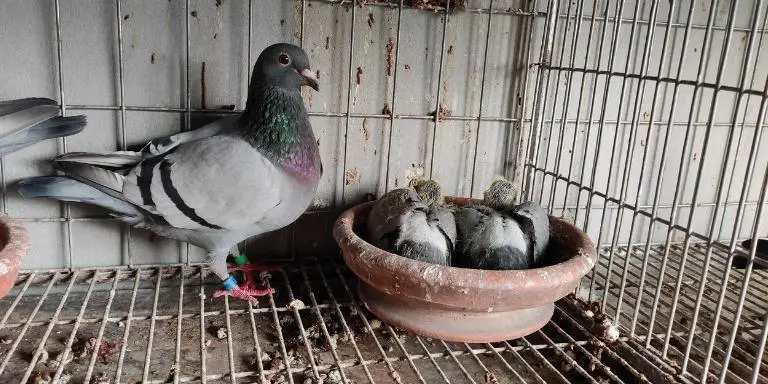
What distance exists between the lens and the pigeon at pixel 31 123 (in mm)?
1452

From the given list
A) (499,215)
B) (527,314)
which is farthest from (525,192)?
(527,314)

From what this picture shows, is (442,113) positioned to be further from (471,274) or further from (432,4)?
(471,274)

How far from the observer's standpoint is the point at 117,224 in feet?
6.27

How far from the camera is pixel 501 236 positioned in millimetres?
1591

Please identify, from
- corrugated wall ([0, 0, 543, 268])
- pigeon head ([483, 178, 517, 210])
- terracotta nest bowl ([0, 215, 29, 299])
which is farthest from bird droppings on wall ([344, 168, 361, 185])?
terracotta nest bowl ([0, 215, 29, 299])

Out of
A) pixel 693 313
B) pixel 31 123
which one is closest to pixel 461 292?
pixel 693 313

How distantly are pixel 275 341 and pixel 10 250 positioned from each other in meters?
0.73

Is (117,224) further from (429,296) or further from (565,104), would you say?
(565,104)

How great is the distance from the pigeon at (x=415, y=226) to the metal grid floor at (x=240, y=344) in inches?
10.6

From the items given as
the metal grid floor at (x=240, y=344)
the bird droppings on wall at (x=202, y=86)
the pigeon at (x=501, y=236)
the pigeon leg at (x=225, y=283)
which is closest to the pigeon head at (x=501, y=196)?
the pigeon at (x=501, y=236)

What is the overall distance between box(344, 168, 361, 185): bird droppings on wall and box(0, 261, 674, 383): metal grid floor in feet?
1.34

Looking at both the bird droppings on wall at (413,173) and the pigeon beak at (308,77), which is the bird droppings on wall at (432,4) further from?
the bird droppings on wall at (413,173)

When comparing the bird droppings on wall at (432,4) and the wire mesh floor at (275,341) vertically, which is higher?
the bird droppings on wall at (432,4)

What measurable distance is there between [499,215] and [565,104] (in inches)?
22.1
